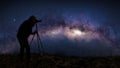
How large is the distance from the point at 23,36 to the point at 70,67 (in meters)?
3.47

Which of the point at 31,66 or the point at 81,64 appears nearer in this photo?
the point at 31,66

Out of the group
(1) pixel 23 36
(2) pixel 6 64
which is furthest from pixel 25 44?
(2) pixel 6 64

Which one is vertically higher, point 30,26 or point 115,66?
point 30,26

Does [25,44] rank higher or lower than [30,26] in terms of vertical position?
lower

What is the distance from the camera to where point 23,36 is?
14094 millimetres

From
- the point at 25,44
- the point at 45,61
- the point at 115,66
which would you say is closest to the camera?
the point at 25,44

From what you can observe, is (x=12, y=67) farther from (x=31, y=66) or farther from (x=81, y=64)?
(x=81, y=64)

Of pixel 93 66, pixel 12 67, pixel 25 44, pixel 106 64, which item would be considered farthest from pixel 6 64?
pixel 106 64

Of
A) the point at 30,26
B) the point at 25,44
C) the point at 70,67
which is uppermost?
the point at 30,26

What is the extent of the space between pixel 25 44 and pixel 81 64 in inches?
161

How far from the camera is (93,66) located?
15.0 meters

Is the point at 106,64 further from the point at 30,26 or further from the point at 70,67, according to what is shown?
the point at 30,26

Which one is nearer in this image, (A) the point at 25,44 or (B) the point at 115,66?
(A) the point at 25,44

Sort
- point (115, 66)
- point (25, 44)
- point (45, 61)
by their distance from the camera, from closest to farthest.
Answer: point (25, 44)
point (115, 66)
point (45, 61)
